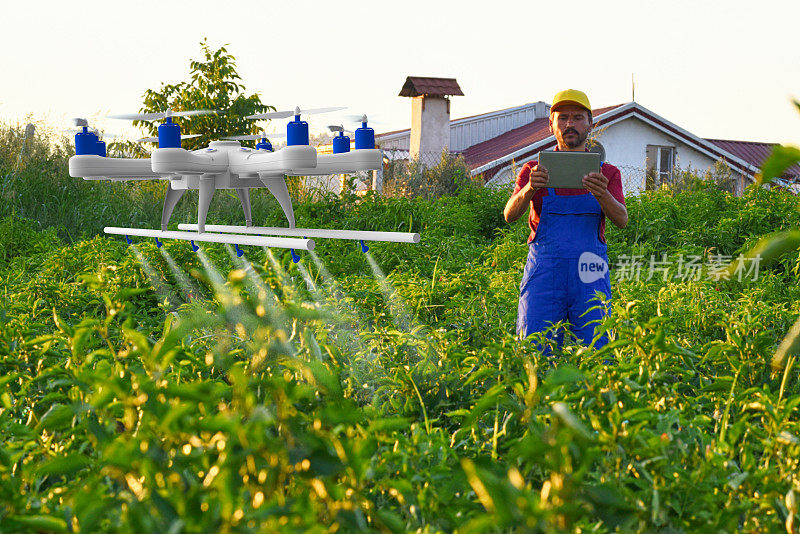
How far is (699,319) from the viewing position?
316cm

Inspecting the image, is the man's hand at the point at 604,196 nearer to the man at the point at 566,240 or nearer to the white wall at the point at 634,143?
the man at the point at 566,240

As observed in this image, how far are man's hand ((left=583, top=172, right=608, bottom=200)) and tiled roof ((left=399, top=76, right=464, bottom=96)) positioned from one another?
49.0 ft

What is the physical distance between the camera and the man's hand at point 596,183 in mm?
2904

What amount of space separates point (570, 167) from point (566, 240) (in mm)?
342

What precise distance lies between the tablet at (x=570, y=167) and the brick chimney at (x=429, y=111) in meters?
14.6

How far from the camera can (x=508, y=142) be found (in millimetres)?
21078

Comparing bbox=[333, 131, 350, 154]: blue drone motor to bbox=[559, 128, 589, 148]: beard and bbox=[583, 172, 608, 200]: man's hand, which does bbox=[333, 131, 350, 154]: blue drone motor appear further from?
bbox=[583, 172, 608, 200]: man's hand

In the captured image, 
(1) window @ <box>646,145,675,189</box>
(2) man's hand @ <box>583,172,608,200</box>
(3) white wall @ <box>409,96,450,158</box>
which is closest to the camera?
(2) man's hand @ <box>583,172,608,200</box>

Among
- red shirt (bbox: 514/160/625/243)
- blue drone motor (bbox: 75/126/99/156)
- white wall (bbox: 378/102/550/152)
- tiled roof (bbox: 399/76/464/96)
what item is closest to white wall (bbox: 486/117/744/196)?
white wall (bbox: 378/102/550/152)

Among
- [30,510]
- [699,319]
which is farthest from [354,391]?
[699,319]

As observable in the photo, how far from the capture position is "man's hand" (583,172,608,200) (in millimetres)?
2904

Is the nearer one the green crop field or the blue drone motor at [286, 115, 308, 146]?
the green crop field

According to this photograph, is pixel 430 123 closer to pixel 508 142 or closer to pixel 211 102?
pixel 508 142

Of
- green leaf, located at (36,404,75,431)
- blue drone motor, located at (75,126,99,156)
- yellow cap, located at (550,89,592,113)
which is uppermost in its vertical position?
yellow cap, located at (550,89,592,113)
